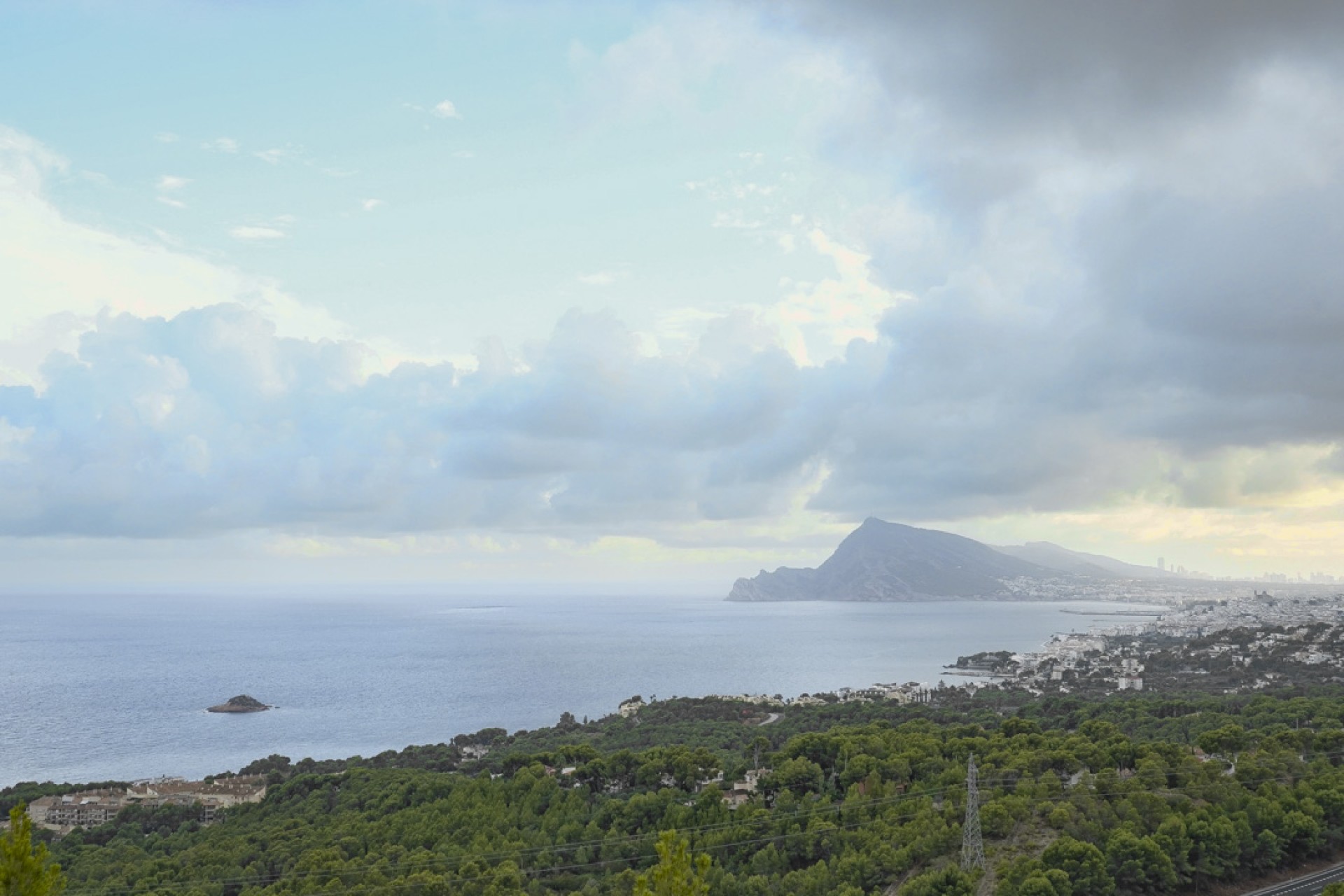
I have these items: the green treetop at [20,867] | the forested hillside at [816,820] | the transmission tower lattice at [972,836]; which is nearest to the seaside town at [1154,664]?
the forested hillside at [816,820]

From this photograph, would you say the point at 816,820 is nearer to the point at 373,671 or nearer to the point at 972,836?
the point at 972,836

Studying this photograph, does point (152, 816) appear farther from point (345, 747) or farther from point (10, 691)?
point (10, 691)

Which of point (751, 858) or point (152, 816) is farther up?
point (751, 858)

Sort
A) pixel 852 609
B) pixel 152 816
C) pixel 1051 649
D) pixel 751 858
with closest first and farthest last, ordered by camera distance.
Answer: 1. pixel 751 858
2. pixel 152 816
3. pixel 1051 649
4. pixel 852 609

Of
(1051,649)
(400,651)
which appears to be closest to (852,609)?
(1051,649)

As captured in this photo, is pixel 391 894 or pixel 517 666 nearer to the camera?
pixel 391 894

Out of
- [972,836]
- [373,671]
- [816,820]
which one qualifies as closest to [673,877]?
[972,836]
